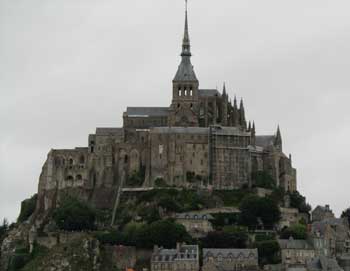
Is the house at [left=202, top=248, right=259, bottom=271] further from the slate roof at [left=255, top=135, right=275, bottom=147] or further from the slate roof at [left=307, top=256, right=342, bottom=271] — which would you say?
the slate roof at [left=255, top=135, right=275, bottom=147]

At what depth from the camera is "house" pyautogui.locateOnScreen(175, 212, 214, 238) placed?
108562 mm

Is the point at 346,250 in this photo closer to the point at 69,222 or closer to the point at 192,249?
the point at 192,249

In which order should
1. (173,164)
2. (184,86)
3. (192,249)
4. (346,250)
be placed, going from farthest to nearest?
1. (184,86)
2. (173,164)
3. (346,250)
4. (192,249)

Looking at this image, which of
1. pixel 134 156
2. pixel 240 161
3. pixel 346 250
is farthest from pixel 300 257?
pixel 134 156

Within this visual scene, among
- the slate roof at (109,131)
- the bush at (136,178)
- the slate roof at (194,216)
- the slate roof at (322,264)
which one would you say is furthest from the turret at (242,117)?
the slate roof at (322,264)

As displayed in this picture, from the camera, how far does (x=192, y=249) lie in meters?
100

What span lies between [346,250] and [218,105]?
25783mm

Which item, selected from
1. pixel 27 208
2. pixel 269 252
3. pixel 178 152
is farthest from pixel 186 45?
pixel 269 252

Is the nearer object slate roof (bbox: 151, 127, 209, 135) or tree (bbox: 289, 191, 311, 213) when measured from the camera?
tree (bbox: 289, 191, 311, 213)

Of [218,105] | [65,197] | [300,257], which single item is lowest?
[300,257]

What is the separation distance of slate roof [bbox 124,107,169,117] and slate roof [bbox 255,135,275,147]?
37.3 ft

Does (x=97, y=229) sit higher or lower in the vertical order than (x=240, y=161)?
lower

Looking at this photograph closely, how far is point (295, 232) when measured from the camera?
107 m

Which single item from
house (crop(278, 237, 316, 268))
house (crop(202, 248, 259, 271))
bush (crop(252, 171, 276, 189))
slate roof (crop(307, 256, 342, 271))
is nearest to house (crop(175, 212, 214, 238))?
house (crop(202, 248, 259, 271))
